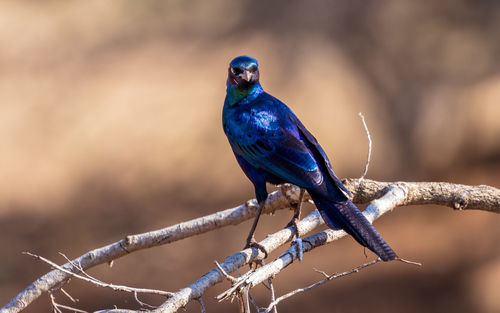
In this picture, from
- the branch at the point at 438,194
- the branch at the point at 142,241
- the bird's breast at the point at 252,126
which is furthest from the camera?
the branch at the point at 438,194

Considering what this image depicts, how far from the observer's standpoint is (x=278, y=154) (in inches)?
152

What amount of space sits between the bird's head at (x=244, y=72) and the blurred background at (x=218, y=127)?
4.33 metres

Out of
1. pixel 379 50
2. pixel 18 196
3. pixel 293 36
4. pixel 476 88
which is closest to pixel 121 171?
pixel 18 196

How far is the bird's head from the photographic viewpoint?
4176 millimetres

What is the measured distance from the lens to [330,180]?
374 cm

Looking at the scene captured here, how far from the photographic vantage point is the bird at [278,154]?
3.54m

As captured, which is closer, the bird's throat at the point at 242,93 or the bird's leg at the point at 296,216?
the bird's leg at the point at 296,216

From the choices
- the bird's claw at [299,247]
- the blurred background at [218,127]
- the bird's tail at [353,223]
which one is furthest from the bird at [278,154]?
the blurred background at [218,127]

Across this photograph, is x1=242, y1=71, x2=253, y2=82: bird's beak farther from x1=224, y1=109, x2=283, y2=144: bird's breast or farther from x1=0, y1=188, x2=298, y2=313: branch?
x1=0, y1=188, x2=298, y2=313: branch

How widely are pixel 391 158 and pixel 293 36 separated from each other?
2.82 meters

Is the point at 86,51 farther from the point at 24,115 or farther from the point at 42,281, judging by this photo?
the point at 42,281

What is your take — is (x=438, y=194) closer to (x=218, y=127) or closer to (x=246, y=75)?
(x=246, y=75)

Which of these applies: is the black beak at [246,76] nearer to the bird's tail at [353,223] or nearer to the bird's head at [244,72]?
the bird's head at [244,72]

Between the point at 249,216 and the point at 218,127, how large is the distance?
5.79 m
